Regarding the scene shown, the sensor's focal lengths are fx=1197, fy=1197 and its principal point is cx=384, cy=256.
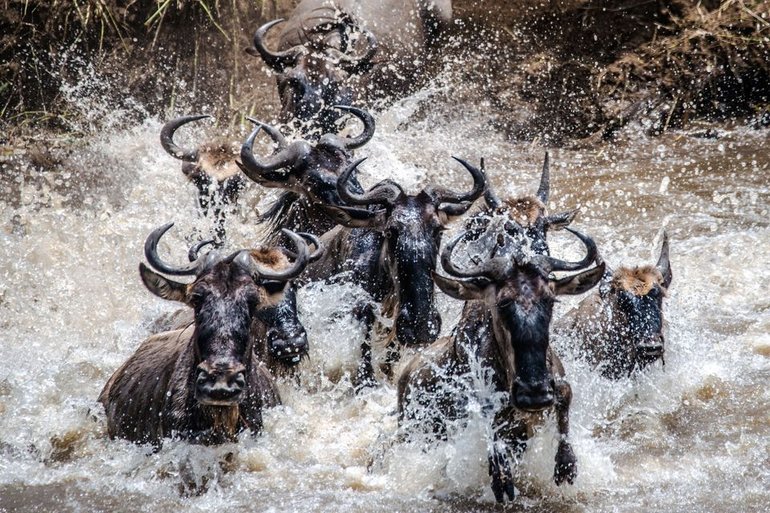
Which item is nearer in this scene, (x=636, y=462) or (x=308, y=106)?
(x=636, y=462)

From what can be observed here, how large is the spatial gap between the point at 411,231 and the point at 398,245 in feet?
0.41

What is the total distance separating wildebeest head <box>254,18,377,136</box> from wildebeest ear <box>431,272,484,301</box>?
4.90m

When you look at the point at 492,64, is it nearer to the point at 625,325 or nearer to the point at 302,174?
the point at 302,174

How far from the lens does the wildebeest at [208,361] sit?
6219mm

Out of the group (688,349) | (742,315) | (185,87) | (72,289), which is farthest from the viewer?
(185,87)

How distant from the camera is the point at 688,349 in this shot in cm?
870

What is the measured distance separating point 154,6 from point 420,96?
3.74 meters

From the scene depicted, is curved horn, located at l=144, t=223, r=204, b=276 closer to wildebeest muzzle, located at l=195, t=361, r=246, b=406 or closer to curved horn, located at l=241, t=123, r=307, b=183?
wildebeest muzzle, located at l=195, t=361, r=246, b=406

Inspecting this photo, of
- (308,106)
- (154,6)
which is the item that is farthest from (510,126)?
(154,6)

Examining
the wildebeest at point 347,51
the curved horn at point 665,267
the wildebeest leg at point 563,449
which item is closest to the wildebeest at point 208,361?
the wildebeest leg at point 563,449

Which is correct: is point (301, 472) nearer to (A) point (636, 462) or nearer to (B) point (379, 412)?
(B) point (379, 412)

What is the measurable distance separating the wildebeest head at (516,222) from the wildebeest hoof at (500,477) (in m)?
1.95

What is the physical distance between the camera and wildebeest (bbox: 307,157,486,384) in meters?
7.72

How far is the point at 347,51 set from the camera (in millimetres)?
12828
